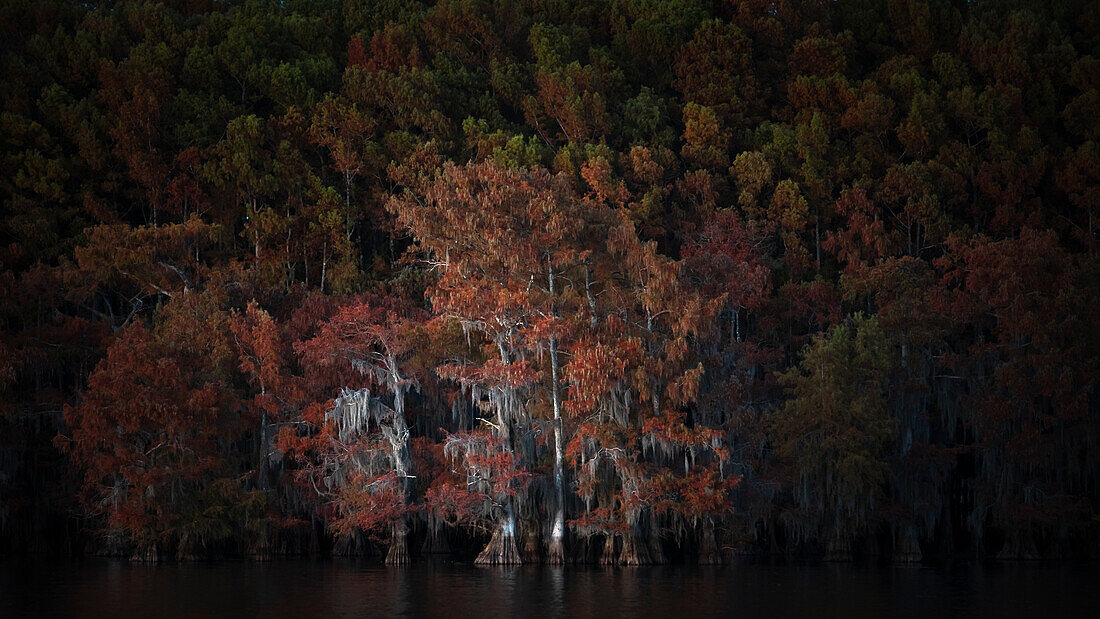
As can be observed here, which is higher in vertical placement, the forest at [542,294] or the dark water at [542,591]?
the forest at [542,294]

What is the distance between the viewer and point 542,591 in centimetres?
2320

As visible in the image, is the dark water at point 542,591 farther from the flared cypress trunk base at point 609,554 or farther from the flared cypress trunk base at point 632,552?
the flared cypress trunk base at point 632,552

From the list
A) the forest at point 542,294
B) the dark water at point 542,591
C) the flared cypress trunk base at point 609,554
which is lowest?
the dark water at point 542,591

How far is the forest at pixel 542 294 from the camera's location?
31.8 meters

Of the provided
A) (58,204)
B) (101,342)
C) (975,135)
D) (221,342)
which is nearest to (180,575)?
(221,342)

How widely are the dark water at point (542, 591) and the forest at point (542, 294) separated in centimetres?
254

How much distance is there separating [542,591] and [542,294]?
10220 millimetres

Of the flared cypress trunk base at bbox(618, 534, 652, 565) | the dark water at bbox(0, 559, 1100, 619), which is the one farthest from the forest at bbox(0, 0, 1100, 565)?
the dark water at bbox(0, 559, 1100, 619)

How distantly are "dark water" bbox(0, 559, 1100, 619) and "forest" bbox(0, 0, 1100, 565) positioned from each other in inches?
100

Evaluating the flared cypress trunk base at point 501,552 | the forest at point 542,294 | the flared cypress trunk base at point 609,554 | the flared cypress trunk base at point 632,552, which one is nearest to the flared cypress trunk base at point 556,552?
the forest at point 542,294

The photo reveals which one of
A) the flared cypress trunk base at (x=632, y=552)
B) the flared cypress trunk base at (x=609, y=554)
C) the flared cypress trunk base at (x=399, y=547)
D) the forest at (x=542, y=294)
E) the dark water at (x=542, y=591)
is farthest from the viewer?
the flared cypress trunk base at (x=399, y=547)

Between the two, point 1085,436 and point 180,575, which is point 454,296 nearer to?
point 180,575

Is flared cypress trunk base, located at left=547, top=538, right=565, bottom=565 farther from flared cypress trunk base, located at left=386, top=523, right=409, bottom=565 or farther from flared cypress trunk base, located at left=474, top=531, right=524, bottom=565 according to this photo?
flared cypress trunk base, located at left=386, top=523, right=409, bottom=565

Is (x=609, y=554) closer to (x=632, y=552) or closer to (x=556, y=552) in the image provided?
(x=632, y=552)
